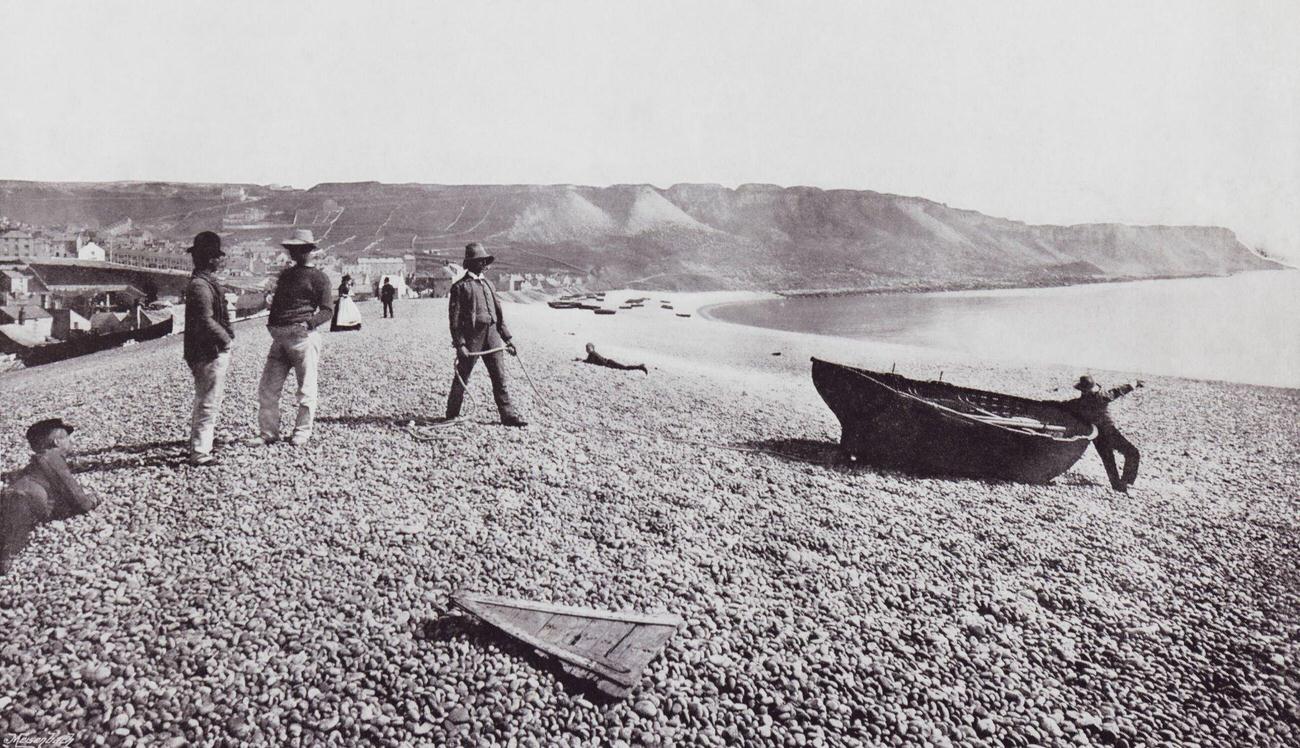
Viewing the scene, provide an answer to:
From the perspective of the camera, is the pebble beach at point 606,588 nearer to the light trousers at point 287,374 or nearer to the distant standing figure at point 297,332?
the light trousers at point 287,374

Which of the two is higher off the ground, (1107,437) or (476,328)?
(476,328)

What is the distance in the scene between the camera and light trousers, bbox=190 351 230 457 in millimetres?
6031

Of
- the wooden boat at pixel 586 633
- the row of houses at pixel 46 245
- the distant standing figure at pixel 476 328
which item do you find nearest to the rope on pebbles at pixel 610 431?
the distant standing figure at pixel 476 328

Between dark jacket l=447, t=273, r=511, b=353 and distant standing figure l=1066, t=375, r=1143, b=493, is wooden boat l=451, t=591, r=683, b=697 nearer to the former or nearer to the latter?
dark jacket l=447, t=273, r=511, b=353

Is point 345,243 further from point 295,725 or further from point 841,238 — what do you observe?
point 841,238

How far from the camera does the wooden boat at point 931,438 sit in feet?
27.2

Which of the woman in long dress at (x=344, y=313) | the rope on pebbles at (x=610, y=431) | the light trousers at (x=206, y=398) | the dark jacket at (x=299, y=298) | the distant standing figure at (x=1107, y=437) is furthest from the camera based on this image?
the woman in long dress at (x=344, y=313)

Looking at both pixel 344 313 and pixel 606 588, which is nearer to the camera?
pixel 606 588

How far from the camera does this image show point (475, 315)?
8367 millimetres

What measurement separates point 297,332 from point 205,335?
3.03ft

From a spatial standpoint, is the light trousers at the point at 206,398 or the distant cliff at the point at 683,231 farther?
the distant cliff at the point at 683,231

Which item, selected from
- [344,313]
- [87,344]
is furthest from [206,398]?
[87,344]

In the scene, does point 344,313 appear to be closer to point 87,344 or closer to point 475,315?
point 475,315

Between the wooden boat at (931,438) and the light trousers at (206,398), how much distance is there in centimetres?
775
